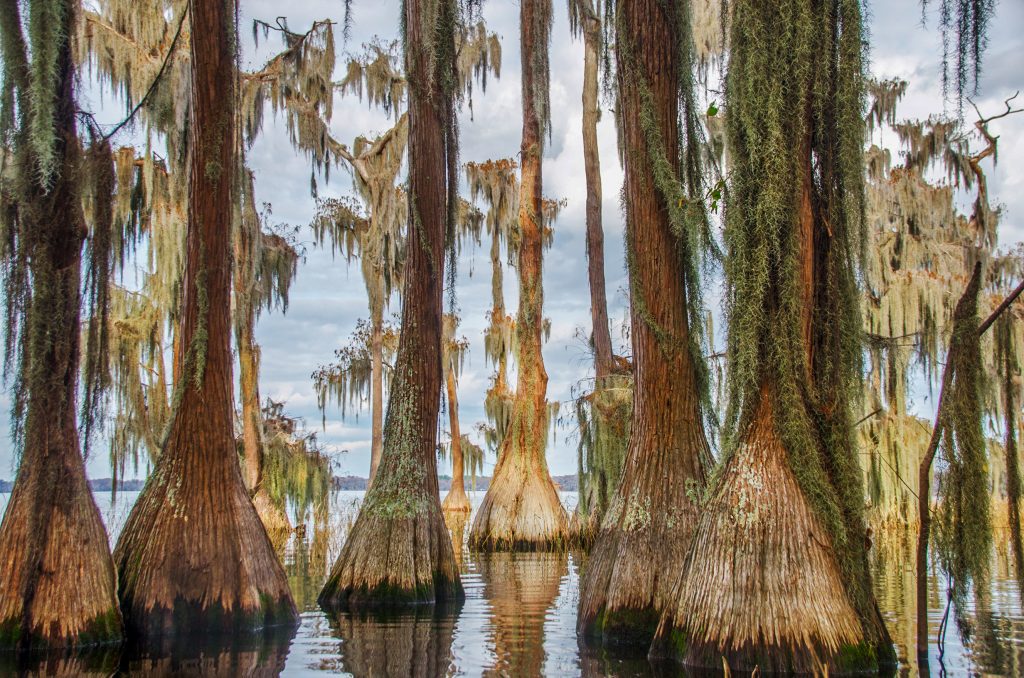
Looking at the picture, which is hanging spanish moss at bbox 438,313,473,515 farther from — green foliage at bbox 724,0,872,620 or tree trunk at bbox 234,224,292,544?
green foliage at bbox 724,0,872,620

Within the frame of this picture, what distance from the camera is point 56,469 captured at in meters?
7.25

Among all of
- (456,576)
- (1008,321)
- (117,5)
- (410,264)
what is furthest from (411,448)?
(117,5)

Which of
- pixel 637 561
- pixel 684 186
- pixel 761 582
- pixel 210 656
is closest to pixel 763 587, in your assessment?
pixel 761 582

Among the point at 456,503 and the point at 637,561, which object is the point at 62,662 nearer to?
the point at 637,561

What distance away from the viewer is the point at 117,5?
59.7ft

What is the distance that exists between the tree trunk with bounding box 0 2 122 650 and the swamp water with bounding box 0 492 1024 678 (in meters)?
0.37

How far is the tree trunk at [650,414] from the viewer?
700 centimetres

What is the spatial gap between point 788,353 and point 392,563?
4.91 metres

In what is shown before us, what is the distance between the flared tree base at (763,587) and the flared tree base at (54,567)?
166 inches

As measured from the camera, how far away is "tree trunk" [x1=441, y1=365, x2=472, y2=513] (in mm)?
29408

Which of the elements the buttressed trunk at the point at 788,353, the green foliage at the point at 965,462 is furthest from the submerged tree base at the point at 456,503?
the green foliage at the point at 965,462

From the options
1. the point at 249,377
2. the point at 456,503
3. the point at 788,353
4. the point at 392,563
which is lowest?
the point at 456,503

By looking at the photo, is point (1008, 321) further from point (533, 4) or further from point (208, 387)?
point (533, 4)

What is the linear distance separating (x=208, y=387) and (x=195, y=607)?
186 centimetres
